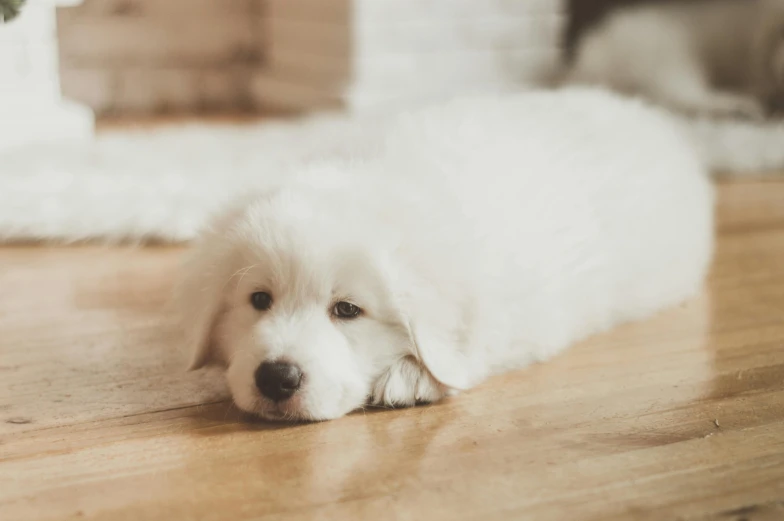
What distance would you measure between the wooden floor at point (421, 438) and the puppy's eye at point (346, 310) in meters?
0.16

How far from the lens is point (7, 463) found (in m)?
1.25

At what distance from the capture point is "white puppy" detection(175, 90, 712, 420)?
140 cm

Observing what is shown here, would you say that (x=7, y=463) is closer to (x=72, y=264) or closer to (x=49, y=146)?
(x=72, y=264)

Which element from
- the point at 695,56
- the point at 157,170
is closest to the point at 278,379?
the point at 157,170

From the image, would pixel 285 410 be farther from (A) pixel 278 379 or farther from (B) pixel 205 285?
(B) pixel 205 285

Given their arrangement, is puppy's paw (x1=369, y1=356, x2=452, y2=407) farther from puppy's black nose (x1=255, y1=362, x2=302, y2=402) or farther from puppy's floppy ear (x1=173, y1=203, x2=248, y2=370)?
puppy's floppy ear (x1=173, y1=203, x2=248, y2=370)

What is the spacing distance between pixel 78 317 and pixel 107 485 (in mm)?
778

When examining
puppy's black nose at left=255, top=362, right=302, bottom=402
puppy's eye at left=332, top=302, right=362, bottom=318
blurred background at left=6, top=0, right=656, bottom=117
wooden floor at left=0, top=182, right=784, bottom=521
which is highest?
blurred background at left=6, top=0, right=656, bottom=117

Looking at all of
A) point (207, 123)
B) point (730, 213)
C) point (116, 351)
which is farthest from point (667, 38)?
point (116, 351)

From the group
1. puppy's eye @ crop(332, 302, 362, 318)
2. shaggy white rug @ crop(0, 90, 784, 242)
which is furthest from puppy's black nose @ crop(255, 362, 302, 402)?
shaggy white rug @ crop(0, 90, 784, 242)

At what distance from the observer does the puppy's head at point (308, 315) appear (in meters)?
1.36

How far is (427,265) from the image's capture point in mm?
1446

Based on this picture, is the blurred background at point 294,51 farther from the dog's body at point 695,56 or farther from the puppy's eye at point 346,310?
the puppy's eye at point 346,310

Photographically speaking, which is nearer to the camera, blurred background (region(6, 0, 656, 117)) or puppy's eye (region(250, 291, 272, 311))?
puppy's eye (region(250, 291, 272, 311))
